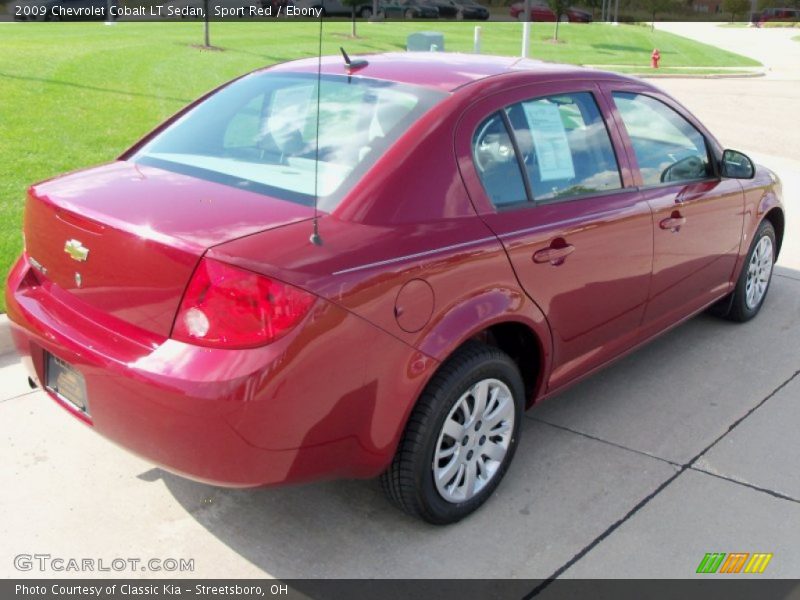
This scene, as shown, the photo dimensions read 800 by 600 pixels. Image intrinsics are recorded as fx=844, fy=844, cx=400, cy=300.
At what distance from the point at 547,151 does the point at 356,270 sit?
129 centimetres

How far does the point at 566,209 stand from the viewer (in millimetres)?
3531

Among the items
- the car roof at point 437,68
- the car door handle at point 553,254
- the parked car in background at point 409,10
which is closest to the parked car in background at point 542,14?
the parked car in background at point 409,10

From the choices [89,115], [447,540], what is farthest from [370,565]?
[89,115]

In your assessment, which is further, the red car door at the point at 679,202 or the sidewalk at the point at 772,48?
the sidewalk at the point at 772,48

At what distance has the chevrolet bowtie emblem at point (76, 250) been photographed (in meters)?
2.89

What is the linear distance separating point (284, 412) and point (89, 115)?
27.9 ft

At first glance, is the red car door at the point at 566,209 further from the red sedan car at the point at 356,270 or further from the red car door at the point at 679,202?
the red car door at the point at 679,202

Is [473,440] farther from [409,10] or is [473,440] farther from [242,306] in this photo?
[409,10]

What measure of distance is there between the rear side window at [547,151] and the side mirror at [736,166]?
1156mm

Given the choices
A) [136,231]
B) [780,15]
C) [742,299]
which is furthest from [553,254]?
[780,15]

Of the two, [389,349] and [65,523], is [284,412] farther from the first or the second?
[65,523]

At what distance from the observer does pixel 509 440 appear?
11.2ft

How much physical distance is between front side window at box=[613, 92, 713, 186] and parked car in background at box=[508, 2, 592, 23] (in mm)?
46223

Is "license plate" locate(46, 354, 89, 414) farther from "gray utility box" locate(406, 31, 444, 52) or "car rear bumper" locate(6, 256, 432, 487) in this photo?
"gray utility box" locate(406, 31, 444, 52)
